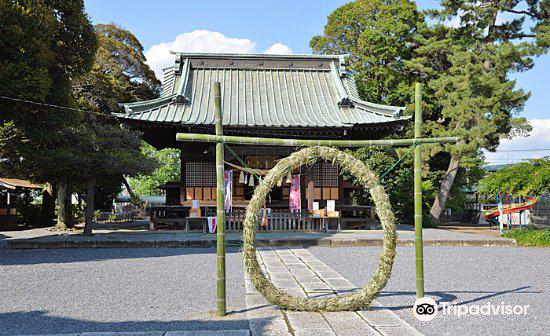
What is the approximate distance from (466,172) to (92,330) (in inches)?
960

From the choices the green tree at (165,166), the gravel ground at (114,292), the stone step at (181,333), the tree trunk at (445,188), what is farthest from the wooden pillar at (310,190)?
the green tree at (165,166)

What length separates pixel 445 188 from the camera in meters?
21.7

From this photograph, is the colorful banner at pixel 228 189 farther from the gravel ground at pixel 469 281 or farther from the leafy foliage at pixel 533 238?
the leafy foliage at pixel 533 238

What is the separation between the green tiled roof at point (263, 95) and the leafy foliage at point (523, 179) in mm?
3698

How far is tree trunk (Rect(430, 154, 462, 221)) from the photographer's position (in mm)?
21250

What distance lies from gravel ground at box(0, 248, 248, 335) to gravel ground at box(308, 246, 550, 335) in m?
2.02

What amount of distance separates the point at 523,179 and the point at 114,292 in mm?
12332

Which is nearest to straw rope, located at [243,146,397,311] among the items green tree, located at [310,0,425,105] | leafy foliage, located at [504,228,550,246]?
leafy foliage, located at [504,228,550,246]

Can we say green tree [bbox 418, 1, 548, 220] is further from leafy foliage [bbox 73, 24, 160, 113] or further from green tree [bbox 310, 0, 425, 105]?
leafy foliage [bbox 73, 24, 160, 113]

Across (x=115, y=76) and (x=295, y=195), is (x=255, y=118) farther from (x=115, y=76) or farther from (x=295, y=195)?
(x=115, y=76)

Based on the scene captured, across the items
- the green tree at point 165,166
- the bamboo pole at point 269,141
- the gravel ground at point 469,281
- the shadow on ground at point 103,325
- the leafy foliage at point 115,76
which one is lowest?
the gravel ground at point 469,281

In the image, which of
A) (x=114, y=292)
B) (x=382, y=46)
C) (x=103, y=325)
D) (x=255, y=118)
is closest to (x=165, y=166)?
(x=382, y=46)

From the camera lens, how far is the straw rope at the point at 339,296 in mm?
5023

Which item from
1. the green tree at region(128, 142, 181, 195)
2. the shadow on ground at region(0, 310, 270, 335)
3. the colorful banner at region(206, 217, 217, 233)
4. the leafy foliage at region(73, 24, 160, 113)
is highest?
the leafy foliage at region(73, 24, 160, 113)
